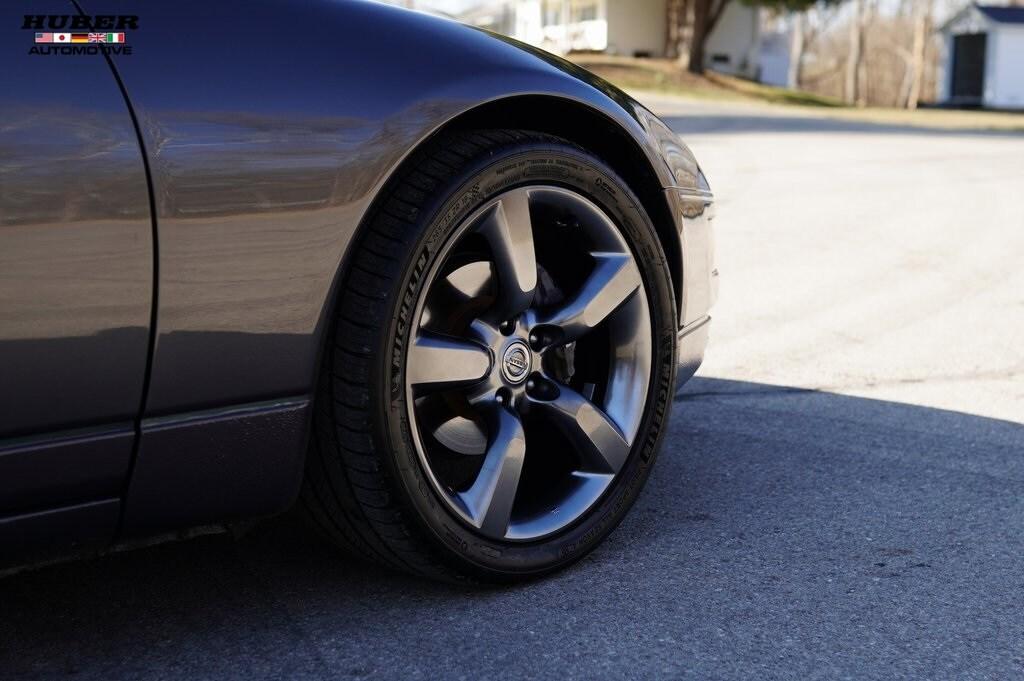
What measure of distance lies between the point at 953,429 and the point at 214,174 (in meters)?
2.79

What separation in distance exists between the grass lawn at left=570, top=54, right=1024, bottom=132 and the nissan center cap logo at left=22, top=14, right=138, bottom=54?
103ft

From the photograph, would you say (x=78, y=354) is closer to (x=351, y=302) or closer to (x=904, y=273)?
(x=351, y=302)

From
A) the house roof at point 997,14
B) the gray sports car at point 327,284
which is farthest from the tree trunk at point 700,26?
the gray sports car at point 327,284

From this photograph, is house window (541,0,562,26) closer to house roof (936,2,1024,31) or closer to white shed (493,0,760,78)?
white shed (493,0,760,78)

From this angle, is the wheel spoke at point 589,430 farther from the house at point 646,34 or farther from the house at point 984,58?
the house at point 984,58

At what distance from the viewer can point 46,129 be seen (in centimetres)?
191

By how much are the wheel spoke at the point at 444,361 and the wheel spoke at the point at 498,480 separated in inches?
4.5

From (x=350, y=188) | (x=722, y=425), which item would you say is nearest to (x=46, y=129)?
(x=350, y=188)

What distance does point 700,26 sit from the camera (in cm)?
3866

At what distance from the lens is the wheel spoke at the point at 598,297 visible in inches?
106

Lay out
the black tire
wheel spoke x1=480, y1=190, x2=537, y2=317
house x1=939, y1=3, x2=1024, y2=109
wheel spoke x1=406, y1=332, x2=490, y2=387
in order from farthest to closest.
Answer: house x1=939, y1=3, x2=1024, y2=109 → wheel spoke x1=480, y1=190, x2=537, y2=317 → wheel spoke x1=406, y1=332, x2=490, y2=387 → the black tire

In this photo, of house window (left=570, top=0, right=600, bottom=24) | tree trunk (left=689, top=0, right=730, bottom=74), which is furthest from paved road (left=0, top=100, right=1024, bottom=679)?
house window (left=570, top=0, right=600, bottom=24)

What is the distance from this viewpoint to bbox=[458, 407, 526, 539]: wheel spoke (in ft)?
8.25

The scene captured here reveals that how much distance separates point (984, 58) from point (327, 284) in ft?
152
